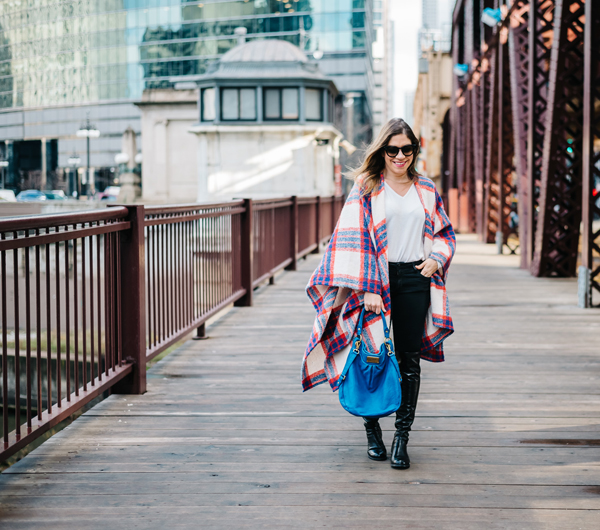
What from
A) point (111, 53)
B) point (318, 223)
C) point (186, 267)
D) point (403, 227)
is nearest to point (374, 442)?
point (403, 227)

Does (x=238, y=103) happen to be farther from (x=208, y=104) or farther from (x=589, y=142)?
(x=589, y=142)

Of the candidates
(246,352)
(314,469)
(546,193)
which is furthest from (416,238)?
(546,193)

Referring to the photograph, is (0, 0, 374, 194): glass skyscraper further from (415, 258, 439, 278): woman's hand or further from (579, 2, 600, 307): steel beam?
(415, 258, 439, 278): woman's hand

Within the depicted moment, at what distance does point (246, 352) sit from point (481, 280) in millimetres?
7297

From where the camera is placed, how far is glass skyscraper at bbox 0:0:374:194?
72938 mm

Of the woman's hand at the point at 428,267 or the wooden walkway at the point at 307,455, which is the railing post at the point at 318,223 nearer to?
the wooden walkway at the point at 307,455

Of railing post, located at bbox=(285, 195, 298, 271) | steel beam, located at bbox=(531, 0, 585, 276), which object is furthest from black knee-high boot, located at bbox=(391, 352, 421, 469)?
railing post, located at bbox=(285, 195, 298, 271)

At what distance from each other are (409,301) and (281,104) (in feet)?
86.2

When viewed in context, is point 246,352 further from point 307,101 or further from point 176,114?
point 176,114

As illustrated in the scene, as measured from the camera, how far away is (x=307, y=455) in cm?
431

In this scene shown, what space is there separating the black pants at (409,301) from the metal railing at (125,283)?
1741 millimetres

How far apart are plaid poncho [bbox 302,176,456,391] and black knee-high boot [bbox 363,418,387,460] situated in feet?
1.04

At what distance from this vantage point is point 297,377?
249 inches

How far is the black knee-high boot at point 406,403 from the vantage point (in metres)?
4.11
